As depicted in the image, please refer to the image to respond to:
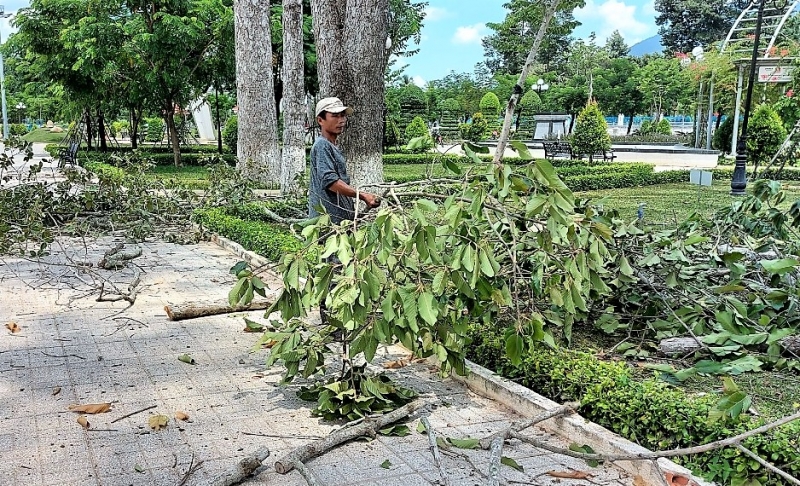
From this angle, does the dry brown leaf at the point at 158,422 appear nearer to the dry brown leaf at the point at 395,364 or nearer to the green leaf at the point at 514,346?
the dry brown leaf at the point at 395,364

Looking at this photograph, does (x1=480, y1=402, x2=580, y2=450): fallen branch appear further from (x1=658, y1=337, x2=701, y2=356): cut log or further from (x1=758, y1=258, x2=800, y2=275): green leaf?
(x1=758, y1=258, x2=800, y2=275): green leaf

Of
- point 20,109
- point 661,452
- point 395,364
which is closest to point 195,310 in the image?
point 395,364

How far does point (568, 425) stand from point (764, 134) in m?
20.7

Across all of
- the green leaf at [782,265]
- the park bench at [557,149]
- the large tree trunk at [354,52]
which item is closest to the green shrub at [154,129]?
the park bench at [557,149]

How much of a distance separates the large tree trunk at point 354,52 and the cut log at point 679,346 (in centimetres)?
434

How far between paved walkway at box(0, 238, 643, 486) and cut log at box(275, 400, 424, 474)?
5 cm

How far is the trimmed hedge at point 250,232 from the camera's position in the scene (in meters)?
8.13

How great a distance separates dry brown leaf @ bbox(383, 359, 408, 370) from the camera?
16.5ft

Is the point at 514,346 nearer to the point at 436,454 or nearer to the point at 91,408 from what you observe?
the point at 436,454

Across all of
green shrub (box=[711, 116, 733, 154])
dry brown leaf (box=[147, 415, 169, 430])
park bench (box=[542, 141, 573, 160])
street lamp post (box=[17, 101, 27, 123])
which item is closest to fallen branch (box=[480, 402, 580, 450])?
dry brown leaf (box=[147, 415, 169, 430])

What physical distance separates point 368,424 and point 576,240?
155 cm

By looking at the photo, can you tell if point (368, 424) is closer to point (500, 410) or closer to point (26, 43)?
point (500, 410)

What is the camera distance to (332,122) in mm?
4953

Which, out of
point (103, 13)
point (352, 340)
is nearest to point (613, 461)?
point (352, 340)
